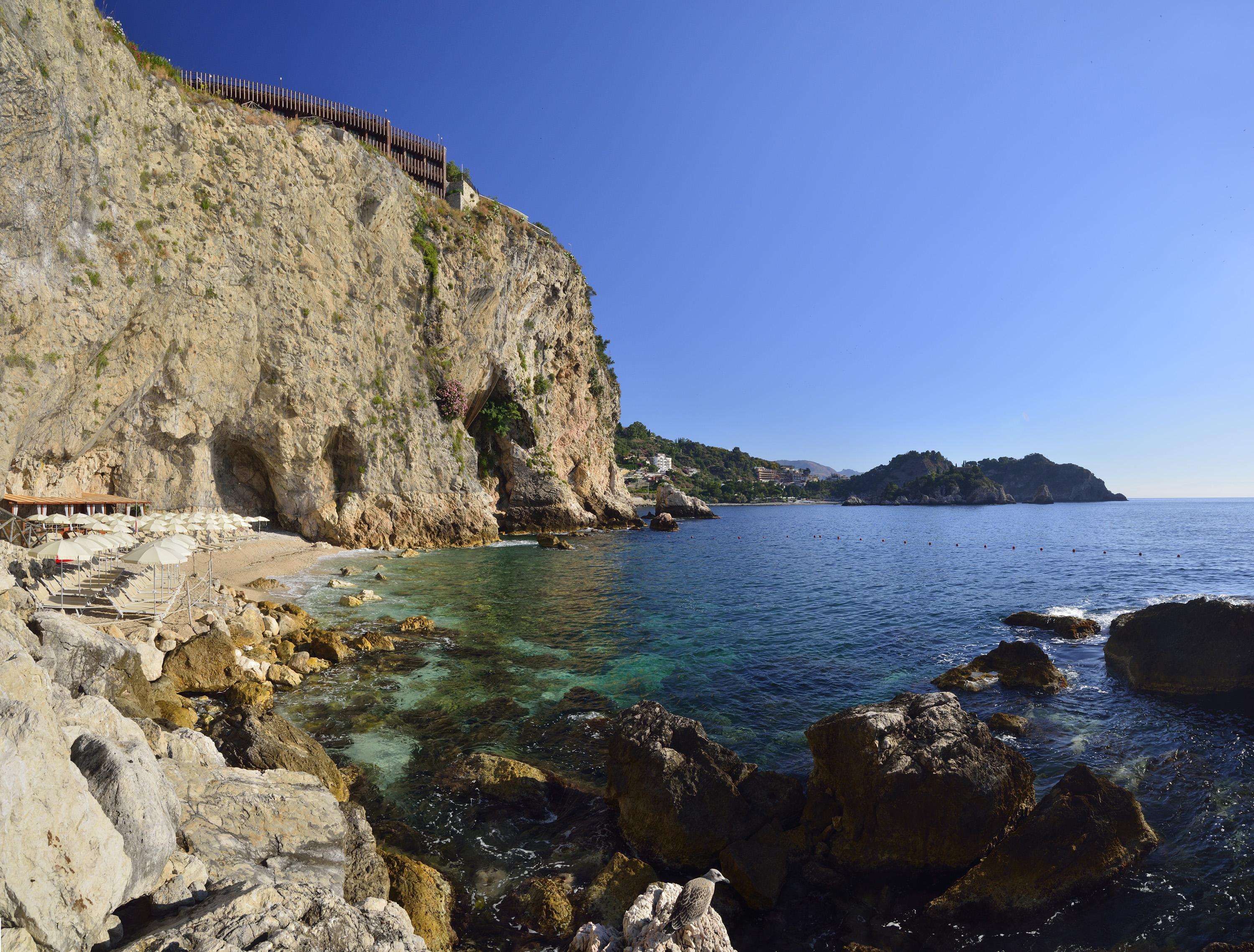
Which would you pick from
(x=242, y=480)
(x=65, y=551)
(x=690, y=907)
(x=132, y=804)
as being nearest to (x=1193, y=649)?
(x=690, y=907)

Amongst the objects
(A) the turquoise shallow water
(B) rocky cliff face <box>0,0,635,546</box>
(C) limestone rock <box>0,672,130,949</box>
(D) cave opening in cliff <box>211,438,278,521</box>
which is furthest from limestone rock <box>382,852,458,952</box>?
(D) cave opening in cliff <box>211,438,278,521</box>

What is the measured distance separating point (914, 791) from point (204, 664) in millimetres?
14051

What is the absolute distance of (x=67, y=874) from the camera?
4141 mm

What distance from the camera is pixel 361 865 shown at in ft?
22.4

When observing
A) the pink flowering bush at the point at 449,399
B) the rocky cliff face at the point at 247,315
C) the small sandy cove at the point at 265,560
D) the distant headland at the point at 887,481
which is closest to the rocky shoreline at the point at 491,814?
the small sandy cove at the point at 265,560

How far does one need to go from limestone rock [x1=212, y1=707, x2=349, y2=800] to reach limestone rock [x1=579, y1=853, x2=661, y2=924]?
12.7 ft

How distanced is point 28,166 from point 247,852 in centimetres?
2442

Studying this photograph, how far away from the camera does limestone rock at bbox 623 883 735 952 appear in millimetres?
5504

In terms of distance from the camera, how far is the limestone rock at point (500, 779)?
9.36 metres

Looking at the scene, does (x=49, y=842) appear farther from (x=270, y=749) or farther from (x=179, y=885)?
(x=270, y=749)

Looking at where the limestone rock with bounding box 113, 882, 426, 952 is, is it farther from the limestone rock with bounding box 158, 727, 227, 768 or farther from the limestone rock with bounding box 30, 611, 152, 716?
the limestone rock with bounding box 30, 611, 152, 716

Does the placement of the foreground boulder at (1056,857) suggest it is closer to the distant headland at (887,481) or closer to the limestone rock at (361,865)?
the limestone rock at (361,865)

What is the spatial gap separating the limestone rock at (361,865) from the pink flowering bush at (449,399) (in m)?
37.1

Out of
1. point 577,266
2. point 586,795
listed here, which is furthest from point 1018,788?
point 577,266
